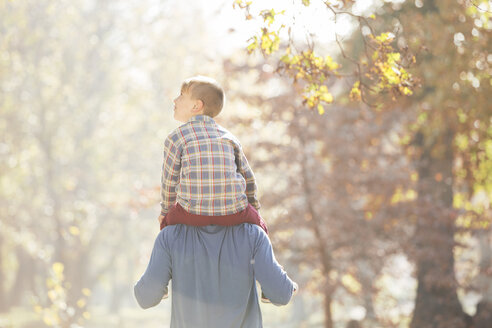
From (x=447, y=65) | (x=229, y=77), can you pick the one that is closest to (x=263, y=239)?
(x=447, y=65)

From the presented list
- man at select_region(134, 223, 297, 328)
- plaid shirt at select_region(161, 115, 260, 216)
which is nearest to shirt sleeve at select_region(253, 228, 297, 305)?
man at select_region(134, 223, 297, 328)

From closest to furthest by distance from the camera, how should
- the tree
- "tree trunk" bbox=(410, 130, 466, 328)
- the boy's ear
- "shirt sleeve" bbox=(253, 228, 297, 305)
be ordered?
"shirt sleeve" bbox=(253, 228, 297, 305) → the boy's ear → the tree → "tree trunk" bbox=(410, 130, 466, 328)

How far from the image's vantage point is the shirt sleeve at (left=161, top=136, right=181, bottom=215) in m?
2.88

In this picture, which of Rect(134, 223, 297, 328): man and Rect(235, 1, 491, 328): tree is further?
Rect(235, 1, 491, 328): tree

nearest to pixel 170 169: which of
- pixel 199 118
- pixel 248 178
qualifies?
pixel 199 118

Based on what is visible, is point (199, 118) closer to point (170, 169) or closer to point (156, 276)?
point (170, 169)

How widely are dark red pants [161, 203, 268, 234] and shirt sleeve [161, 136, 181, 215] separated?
7 centimetres

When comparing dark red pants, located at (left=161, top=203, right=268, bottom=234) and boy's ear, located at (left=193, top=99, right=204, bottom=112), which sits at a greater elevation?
boy's ear, located at (left=193, top=99, right=204, bottom=112)

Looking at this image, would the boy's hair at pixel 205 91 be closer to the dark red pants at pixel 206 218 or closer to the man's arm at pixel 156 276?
the dark red pants at pixel 206 218

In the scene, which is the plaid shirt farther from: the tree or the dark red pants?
the tree

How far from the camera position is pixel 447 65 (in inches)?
333

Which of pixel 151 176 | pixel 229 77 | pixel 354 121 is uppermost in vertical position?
pixel 229 77

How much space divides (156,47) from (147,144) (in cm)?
439

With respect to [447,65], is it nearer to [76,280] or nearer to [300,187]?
[300,187]
